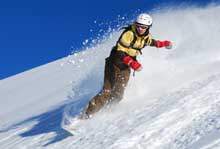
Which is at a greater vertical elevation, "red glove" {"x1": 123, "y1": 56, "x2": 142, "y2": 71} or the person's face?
the person's face

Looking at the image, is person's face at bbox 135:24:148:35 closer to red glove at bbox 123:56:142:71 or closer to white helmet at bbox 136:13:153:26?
white helmet at bbox 136:13:153:26

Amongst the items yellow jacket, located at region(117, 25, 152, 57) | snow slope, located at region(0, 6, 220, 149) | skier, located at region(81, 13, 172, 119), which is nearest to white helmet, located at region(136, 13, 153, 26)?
skier, located at region(81, 13, 172, 119)

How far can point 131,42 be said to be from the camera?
31.4 feet

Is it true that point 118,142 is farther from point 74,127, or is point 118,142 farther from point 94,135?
point 74,127

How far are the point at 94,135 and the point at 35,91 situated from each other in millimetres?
13949

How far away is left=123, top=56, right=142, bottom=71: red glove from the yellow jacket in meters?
0.35

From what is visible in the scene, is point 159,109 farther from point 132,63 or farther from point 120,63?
point 120,63

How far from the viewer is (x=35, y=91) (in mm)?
22312

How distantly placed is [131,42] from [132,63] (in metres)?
0.56

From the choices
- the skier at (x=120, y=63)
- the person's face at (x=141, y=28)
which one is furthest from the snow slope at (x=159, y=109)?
the person's face at (x=141, y=28)

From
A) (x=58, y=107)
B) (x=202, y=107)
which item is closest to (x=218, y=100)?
(x=202, y=107)

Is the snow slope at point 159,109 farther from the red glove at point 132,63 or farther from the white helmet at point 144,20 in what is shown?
the white helmet at point 144,20

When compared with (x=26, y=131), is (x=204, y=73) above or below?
below

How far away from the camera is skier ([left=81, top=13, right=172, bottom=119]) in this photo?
9.51 m
